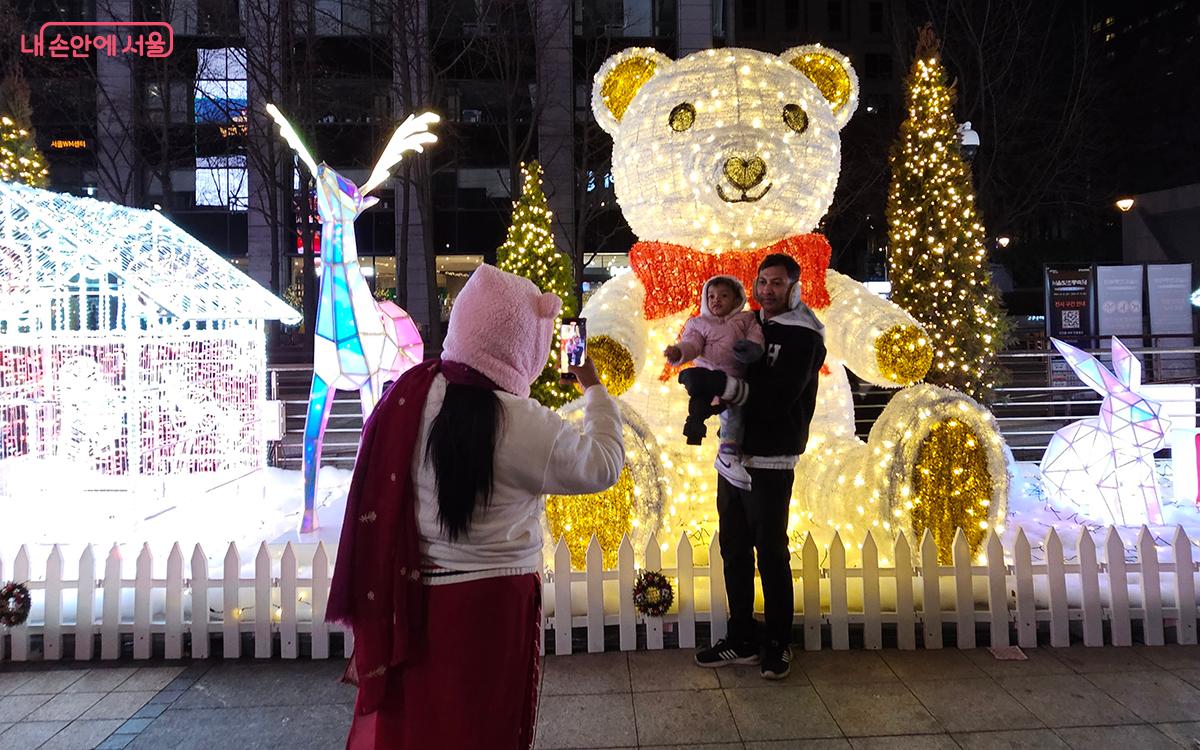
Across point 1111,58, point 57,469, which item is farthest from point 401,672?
point 1111,58

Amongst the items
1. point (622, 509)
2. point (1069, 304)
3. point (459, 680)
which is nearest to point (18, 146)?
point (622, 509)

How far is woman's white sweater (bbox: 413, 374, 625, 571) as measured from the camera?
1818mm

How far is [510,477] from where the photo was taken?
1830 mm

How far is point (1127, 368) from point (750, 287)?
3675 millimetres

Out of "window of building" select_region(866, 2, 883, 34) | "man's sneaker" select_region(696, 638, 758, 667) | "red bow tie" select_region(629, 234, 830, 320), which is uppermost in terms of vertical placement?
"window of building" select_region(866, 2, 883, 34)

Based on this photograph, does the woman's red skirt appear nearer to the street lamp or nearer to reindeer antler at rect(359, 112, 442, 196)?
reindeer antler at rect(359, 112, 442, 196)

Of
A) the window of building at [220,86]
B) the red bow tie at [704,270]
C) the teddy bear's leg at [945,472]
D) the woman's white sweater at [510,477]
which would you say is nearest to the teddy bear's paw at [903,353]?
the teddy bear's leg at [945,472]

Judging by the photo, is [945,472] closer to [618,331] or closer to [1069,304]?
[618,331]

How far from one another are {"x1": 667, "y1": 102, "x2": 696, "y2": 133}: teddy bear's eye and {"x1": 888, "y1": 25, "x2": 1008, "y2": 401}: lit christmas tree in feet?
20.1

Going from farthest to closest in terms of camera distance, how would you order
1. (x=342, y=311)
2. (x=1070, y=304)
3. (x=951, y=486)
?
(x=1070, y=304) < (x=342, y=311) < (x=951, y=486)

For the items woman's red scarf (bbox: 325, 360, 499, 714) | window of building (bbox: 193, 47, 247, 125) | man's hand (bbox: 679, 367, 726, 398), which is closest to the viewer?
woman's red scarf (bbox: 325, 360, 499, 714)

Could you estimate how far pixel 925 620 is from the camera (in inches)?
149

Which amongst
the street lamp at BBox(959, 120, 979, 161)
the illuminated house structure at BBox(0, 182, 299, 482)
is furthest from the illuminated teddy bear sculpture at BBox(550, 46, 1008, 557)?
the street lamp at BBox(959, 120, 979, 161)

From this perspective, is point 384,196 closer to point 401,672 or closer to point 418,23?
point 418,23
